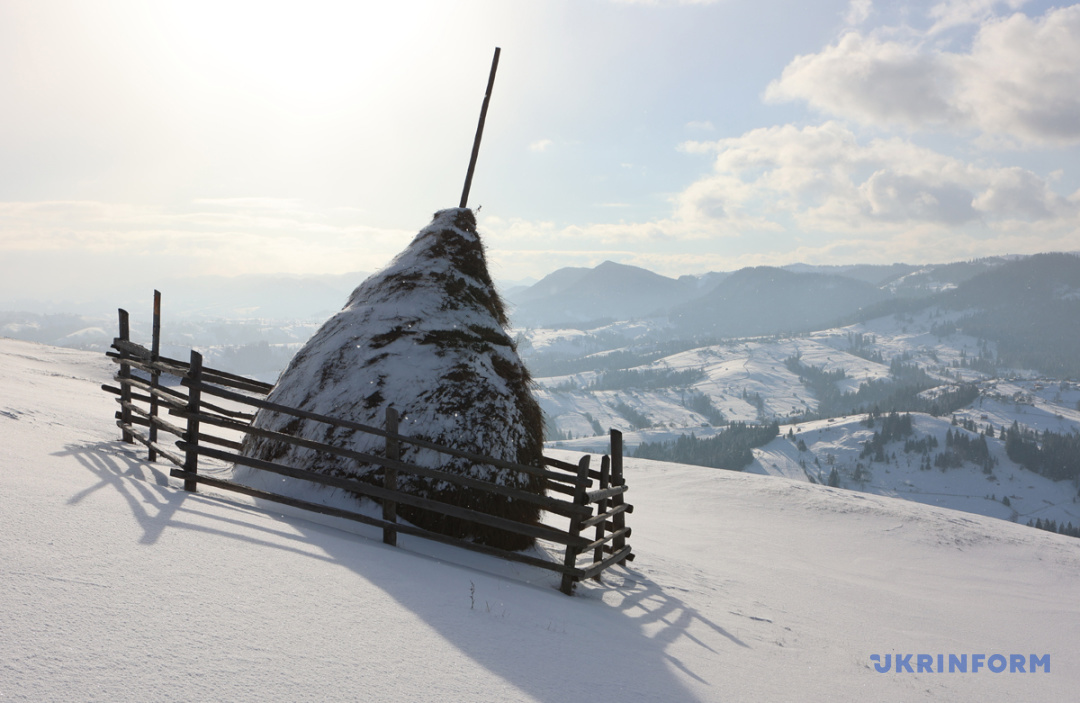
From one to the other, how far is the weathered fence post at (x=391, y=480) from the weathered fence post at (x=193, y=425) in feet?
8.40

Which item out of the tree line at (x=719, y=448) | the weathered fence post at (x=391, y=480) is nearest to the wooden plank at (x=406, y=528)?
the weathered fence post at (x=391, y=480)

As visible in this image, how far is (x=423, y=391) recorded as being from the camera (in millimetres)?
8070

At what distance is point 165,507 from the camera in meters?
6.10

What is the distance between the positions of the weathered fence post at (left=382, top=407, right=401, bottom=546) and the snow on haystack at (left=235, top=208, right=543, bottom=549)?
1.75 ft

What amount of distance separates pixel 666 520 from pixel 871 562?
4795 mm

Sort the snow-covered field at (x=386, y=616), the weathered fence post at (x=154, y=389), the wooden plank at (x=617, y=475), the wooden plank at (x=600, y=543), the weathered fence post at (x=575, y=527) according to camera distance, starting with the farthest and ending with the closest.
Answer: the weathered fence post at (x=154, y=389) → the wooden plank at (x=617, y=475) → the wooden plank at (x=600, y=543) → the weathered fence post at (x=575, y=527) → the snow-covered field at (x=386, y=616)

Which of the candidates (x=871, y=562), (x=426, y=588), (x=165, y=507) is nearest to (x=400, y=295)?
(x=165, y=507)

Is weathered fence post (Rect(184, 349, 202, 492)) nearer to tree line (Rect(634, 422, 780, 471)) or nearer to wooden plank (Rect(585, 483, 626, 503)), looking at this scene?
wooden plank (Rect(585, 483, 626, 503))

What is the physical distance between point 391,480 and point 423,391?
1.48m

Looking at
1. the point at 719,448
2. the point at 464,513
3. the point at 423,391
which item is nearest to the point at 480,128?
the point at 423,391

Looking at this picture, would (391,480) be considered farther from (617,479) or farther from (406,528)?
(617,479)

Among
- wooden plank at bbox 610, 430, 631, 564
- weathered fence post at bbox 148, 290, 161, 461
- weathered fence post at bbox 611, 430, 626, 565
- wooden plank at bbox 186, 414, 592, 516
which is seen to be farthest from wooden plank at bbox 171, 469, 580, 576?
weathered fence post at bbox 148, 290, 161, 461

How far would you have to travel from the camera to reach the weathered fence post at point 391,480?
22.6ft

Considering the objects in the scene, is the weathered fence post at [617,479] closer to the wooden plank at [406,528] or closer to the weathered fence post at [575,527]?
the weathered fence post at [575,527]
